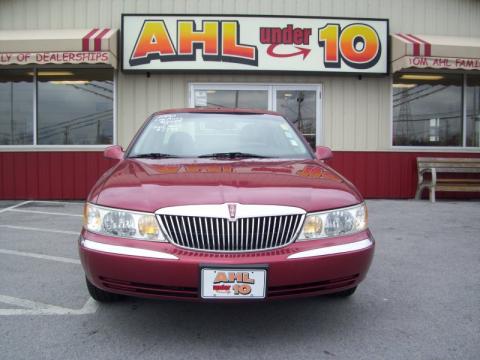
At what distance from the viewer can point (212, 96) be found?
9008mm

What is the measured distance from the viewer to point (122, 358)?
2.31 meters

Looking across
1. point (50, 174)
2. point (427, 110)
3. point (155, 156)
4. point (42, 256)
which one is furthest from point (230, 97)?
point (155, 156)

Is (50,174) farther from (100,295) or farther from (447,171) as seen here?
(447,171)

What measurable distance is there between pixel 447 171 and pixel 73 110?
25.4 feet

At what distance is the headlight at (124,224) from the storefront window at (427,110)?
795 cm

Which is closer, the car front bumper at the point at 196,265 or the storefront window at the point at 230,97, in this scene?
the car front bumper at the point at 196,265

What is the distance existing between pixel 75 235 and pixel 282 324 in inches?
145

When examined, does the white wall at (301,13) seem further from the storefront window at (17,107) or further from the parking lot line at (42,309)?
the parking lot line at (42,309)

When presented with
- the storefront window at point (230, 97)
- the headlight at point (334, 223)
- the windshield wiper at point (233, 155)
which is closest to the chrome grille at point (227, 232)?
the headlight at point (334, 223)

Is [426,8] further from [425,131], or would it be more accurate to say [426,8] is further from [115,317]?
[115,317]

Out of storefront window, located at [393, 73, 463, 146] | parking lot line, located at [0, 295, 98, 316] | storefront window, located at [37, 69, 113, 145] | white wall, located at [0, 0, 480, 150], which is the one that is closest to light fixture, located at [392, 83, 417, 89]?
storefront window, located at [393, 73, 463, 146]

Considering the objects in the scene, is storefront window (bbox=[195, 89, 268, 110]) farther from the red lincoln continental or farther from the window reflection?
the red lincoln continental

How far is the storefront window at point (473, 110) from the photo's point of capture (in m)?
9.48

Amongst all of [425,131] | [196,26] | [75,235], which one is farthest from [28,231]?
[425,131]
